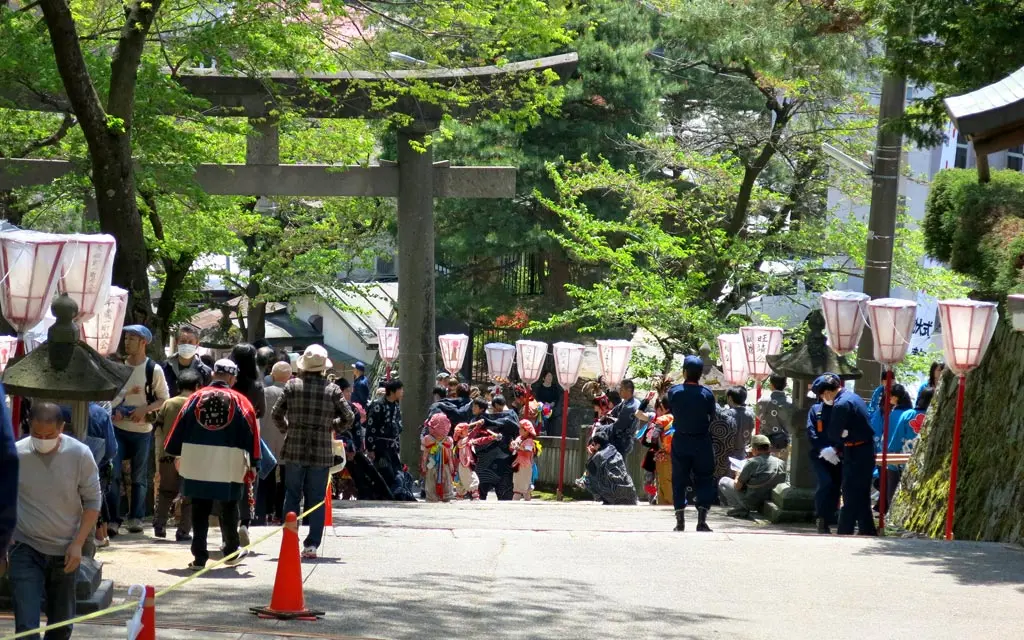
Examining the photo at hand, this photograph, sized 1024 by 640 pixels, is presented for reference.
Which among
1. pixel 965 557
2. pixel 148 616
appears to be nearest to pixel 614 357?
pixel 965 557

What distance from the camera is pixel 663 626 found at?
7.84m

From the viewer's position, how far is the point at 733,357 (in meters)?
18.3

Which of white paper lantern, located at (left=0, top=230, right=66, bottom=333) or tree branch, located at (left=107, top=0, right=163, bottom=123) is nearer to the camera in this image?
white paper lantern, located at (left=0, top=230, right=66, bottom=333)

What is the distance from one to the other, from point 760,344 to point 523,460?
3.53 metres

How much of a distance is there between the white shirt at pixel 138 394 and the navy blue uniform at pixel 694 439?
468 cm

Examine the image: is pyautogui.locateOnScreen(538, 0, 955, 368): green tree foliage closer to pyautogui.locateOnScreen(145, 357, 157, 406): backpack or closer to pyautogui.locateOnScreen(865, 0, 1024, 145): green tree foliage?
pyautogui.locateOnScreen(865, 0, 1024, 145): green tree foliage

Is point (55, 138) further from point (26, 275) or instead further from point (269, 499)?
point (26, 275)

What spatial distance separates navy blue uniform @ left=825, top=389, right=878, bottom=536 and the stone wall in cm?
107

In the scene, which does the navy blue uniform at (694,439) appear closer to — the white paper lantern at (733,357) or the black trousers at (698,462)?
the black trousers at (698,462)

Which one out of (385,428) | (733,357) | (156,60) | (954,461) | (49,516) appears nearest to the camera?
(49,516)

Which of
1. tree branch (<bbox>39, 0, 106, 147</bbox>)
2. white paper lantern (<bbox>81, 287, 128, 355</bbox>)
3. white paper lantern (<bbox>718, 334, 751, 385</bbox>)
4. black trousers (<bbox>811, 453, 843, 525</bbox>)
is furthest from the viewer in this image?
white paper lantern (<bbox>718, 334, 751, 385</bbox>)

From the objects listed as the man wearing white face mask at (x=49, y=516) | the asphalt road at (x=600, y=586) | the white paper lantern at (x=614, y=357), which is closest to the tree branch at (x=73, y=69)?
the asphalt road at (x=600, y=586)

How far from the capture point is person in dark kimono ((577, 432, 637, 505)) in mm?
16016

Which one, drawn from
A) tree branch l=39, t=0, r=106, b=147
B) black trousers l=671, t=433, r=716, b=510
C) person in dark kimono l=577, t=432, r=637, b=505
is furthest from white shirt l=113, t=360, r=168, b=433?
person in dark kimono l=577, t=432, r=637, b=505
